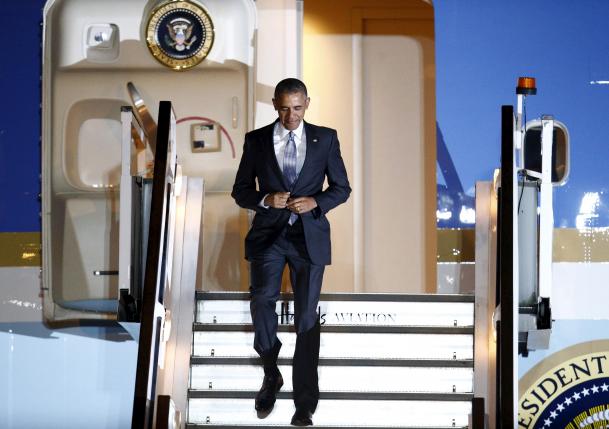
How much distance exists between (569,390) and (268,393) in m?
1.96

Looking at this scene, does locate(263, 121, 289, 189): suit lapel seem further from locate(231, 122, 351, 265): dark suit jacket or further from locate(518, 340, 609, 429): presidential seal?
locate(518, 340, 609, 429): presidential seal

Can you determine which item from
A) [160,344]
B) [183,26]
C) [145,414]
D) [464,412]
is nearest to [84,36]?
[183,26]

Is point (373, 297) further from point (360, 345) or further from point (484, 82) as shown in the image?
point (484, 82)

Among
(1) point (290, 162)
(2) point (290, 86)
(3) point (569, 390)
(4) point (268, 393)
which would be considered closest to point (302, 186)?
(1) point (290, 162)

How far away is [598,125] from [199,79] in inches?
94.9

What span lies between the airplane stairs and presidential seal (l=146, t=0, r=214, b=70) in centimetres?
161

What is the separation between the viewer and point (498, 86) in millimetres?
7488

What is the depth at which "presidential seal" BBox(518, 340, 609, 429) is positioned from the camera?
7242 mm

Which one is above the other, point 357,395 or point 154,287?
point 154,287

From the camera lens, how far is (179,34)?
24.8ft

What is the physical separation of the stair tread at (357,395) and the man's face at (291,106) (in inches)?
54.8

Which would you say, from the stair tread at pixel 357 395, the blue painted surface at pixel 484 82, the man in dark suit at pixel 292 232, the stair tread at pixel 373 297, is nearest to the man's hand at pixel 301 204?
the man in dark suit at pixel 292 232

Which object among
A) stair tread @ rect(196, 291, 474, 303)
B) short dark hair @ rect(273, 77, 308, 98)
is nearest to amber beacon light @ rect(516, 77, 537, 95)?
stair tread @ rect(196, 291, 474, 303)

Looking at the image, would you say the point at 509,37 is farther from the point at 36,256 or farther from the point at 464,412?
the point at 36,256
